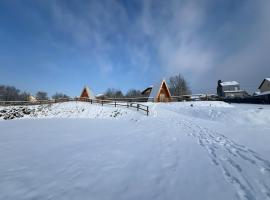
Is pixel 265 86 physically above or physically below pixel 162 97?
above

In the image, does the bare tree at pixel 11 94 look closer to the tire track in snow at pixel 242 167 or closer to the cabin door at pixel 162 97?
the cabin door at pixel 162 97

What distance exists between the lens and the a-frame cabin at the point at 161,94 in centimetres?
3834

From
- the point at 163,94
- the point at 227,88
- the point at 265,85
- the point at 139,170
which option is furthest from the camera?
the point at 227,88

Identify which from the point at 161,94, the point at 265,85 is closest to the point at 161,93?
the point at 161,94

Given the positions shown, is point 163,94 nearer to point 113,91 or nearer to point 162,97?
point 162,97

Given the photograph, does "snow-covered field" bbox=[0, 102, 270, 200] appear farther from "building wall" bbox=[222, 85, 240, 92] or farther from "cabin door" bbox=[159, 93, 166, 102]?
"building wall" bbox=[222, 85, 240, 92]

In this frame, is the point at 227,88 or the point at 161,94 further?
the point at 227,88

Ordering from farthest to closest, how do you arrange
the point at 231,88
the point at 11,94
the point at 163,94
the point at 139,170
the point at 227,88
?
the point at 11,94 < the point at 227,88 < the point at 231,88 < the point at 163,94 < the point at 139,170

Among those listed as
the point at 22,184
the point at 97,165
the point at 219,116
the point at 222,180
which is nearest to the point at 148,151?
the point at 97,165

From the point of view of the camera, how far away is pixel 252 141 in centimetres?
877

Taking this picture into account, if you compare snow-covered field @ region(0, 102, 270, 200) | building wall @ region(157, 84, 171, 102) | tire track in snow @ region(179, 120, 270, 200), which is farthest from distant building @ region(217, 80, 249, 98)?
tire track in snow @ region(179, 120, 270, 200)

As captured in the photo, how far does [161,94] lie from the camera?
3941 cm

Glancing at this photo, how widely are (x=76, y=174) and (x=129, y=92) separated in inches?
4146

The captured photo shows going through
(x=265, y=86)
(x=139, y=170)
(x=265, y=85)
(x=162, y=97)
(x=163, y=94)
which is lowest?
(x=139, y=170)
